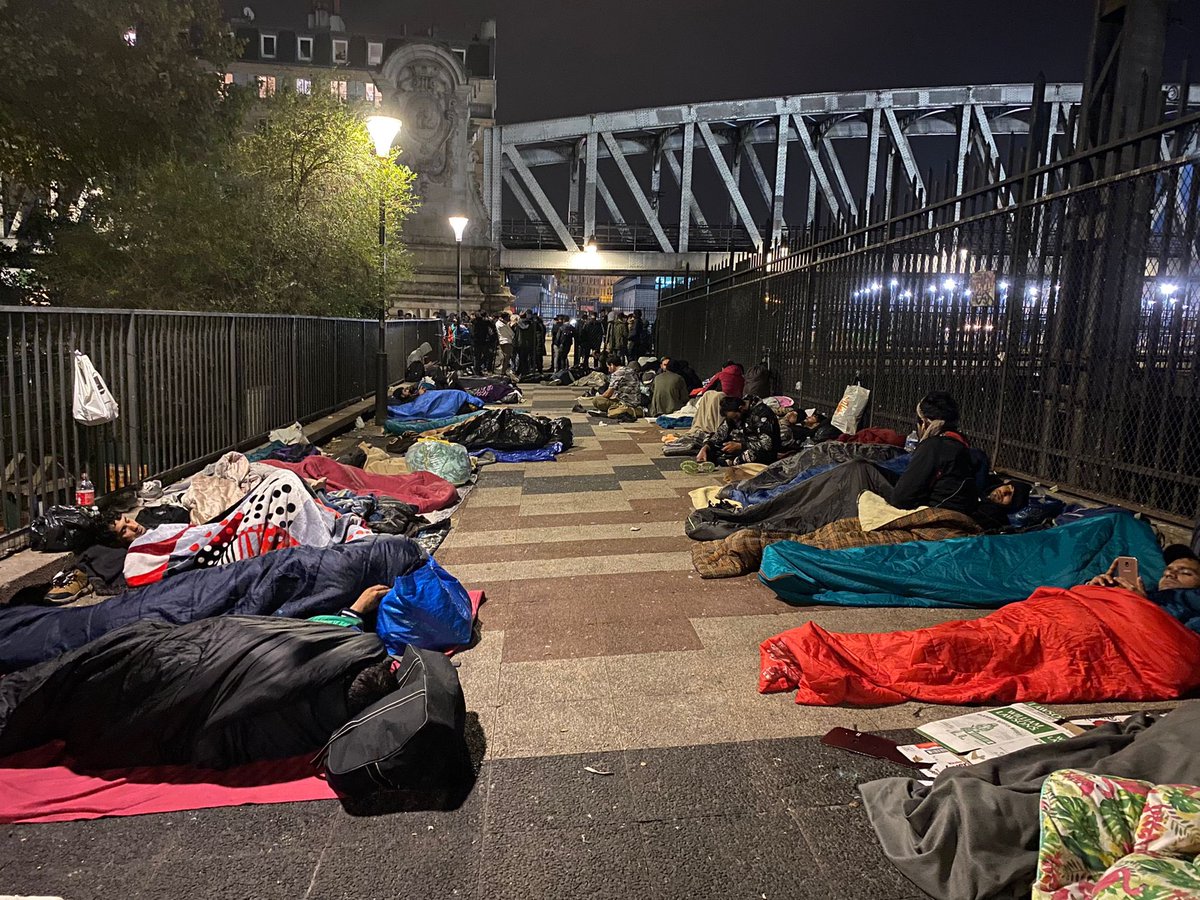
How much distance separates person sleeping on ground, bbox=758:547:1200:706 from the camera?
3500mm

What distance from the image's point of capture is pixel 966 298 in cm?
738

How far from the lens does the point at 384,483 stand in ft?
25.2

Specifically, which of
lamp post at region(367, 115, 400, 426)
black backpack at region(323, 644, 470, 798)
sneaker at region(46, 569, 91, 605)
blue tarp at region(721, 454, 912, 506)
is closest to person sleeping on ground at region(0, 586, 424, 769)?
black backpack at region(323, 644, 470, 798)

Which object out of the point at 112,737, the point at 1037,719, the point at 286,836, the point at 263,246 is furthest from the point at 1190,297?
the point at 263,246

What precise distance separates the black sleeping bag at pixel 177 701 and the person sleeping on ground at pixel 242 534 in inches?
68.5

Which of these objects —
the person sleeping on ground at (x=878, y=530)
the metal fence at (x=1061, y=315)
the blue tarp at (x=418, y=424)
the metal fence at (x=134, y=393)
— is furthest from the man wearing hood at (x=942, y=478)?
the blue tarp at (x=418, y=424)

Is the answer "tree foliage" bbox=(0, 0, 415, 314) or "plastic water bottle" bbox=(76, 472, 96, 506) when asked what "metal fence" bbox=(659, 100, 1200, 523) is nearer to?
"plastic water bottle" bbox=(76, 472, 96, 506)

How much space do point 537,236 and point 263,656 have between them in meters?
57.6

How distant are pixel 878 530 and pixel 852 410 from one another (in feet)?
13.0

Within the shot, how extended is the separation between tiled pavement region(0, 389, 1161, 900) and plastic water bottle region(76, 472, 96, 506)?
341cm

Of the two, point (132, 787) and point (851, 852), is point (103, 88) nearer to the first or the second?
point (132, 787)

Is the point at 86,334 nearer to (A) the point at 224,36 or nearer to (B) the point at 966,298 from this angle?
(B) the point at 966,298

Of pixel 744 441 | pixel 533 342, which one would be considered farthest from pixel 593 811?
pixel 533 342

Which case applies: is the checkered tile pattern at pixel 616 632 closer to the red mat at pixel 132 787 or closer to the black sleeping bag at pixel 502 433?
the red mat at pixel 132 787
